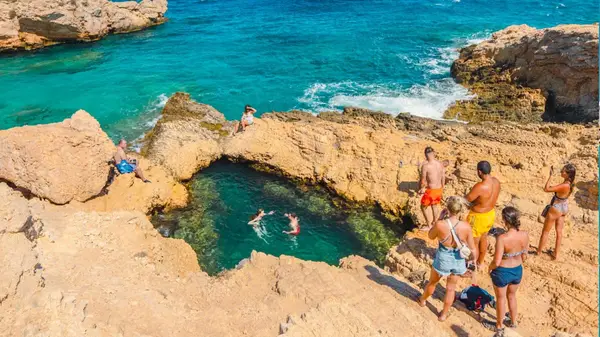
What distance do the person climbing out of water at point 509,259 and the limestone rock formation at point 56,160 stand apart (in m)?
10.7

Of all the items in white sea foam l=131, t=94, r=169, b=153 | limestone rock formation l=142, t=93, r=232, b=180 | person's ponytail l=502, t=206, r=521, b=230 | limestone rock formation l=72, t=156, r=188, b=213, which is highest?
person's ponytail l=502, t=206, r=521, b=230

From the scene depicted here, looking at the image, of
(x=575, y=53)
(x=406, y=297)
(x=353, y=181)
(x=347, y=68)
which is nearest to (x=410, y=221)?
(x=353, y=181)

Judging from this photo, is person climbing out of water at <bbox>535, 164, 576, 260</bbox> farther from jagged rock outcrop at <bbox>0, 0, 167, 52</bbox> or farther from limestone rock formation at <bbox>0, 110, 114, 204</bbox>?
jagged rock outcrop at <bbox>0, 0, 167, 52</bbox>

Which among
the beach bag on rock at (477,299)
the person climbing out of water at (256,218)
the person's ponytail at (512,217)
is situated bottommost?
the person climbing out of water at (256,218)

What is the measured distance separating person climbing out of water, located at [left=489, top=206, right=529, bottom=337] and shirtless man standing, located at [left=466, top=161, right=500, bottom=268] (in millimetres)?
1415

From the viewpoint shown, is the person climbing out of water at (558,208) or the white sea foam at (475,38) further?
the white sea foam at (475,38)

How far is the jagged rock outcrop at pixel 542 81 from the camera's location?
18484 millimetres

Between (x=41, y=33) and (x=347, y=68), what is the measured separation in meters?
26.0

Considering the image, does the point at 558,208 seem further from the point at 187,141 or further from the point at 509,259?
the point at 187,141

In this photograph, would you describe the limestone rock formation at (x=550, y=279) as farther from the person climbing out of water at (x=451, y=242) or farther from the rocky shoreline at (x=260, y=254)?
the person climbing out of water at (x=451, y=242)

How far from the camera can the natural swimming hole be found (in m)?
12.0

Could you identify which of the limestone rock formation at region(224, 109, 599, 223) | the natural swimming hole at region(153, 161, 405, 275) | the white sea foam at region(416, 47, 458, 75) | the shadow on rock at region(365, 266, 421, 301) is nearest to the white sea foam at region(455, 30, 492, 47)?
the white sea foam at region(416, 47, 458, 75)

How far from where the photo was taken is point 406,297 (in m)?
7.68

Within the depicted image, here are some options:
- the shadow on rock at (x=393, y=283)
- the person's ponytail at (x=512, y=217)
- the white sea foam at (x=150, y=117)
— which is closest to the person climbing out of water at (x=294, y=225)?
the shadow on rock at (x=393, y=283)
